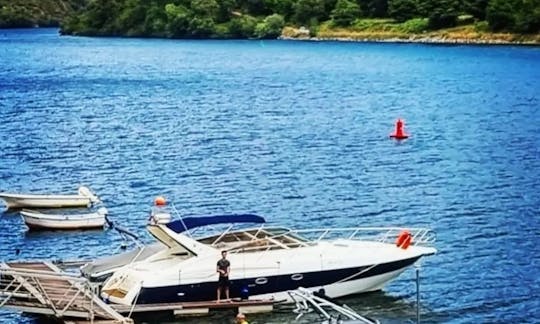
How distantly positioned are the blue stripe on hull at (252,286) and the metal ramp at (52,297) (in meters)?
2.40

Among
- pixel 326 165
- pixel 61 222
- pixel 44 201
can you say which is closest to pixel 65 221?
pixel 61 222

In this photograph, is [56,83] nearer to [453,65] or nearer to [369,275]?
[453,65]

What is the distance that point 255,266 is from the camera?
1836 inches

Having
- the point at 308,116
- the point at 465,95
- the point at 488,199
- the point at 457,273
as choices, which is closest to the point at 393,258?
the point at 457,273

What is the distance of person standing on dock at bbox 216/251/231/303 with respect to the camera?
1786 inches

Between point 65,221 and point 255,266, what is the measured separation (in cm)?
2142

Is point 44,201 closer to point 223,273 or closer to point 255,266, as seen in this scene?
point 255,266

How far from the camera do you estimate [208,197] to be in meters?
72.9

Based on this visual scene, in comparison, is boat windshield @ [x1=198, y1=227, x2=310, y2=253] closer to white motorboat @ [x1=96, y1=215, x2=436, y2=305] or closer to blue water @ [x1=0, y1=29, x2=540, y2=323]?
white motorboat @ [x1=96, y1=215, x2=436, y2=305]

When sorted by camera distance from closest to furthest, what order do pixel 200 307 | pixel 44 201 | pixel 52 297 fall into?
pixel 52 297 < pixel 200 307 < pixel 44 201

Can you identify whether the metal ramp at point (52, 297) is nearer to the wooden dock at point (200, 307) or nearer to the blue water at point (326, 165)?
the wooden dock at point (200, 307)

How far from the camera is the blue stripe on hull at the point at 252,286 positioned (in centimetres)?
4547

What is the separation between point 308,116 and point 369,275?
7642cm

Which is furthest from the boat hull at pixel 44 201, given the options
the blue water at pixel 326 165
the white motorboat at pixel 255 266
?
the white motorboat at pixel 255 266
